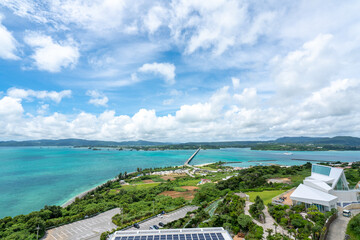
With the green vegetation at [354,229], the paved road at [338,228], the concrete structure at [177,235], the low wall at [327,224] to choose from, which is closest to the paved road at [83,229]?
the concrete structure at [177,235]

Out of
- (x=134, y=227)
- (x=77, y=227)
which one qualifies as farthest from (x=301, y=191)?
(x=77, y=227)

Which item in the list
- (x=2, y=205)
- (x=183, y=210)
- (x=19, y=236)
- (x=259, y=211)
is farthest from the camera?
(x=2, y=205)

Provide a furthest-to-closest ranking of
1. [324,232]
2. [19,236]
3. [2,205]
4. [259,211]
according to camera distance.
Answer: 1. [2,205]
2. [259,211]
3. [19,236]
4. [324,232]

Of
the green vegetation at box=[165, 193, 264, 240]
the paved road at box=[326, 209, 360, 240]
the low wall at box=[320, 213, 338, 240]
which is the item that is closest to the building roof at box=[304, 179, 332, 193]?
the paved road at box=[326, 209, 360, 240]

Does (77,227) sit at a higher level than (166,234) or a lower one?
lower

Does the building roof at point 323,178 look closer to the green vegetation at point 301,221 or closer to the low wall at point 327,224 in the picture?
the low wall at point 327,224

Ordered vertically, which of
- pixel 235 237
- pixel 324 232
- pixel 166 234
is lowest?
pixel 235 237

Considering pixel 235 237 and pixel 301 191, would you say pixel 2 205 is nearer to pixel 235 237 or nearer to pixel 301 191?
pixel 235 237
